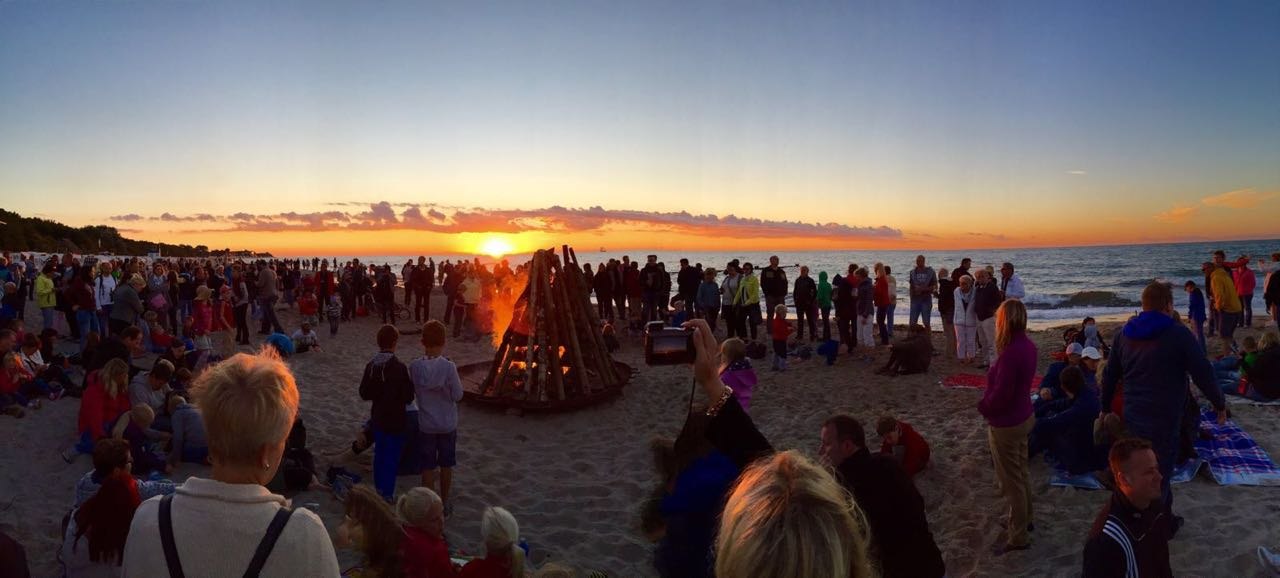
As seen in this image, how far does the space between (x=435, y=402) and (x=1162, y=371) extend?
6.17 m

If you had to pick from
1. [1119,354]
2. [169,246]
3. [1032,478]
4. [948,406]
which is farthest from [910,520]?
[169,246]

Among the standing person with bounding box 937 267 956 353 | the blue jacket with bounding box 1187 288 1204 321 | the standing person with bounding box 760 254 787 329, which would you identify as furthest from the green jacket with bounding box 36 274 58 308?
the blue jacket with bounding box 1187 288 1204 321

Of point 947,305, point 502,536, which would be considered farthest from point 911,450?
point 947,305

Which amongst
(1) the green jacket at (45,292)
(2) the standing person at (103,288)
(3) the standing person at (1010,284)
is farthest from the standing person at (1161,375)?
(1) the green jacket at (45,292)

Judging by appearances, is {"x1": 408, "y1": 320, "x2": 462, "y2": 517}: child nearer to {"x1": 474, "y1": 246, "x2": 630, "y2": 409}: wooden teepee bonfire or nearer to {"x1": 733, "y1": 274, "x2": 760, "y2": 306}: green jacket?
{"x1": 474, "y1": 246, "x2": 630, "y2": 409}: wooden teepee bonfire

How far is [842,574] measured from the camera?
1488mm

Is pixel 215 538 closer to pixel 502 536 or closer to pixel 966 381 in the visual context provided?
pixel 502 536

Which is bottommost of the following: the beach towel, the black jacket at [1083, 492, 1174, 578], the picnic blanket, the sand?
the sand

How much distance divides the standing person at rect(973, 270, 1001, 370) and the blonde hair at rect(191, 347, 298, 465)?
39.7ft

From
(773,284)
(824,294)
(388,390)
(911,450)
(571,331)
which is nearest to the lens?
(388,390)

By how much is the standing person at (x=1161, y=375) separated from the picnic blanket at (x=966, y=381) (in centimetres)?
581

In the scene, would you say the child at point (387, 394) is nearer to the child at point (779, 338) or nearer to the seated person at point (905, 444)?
the seated person at point (905, 444)

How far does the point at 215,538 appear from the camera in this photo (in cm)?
175

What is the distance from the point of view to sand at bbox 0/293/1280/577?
219 inches
